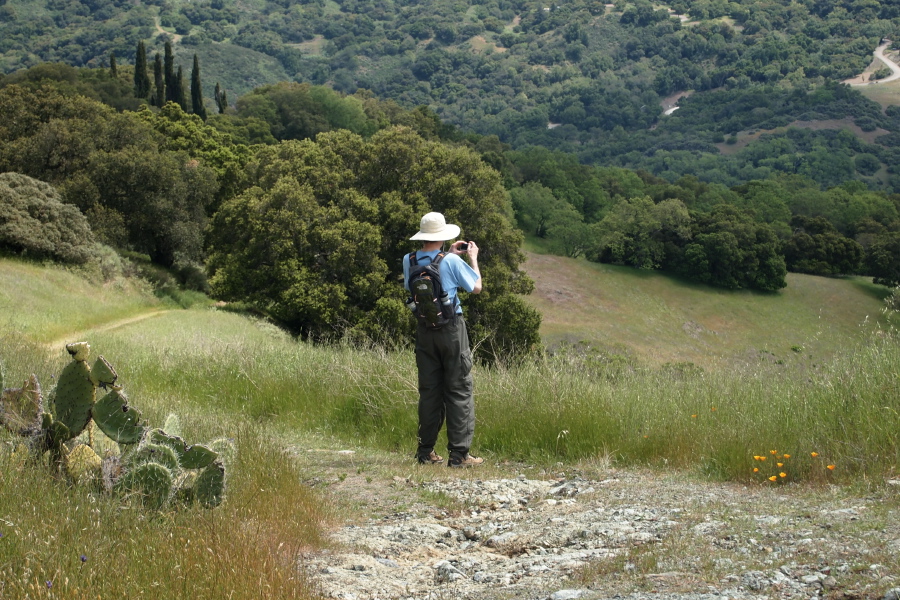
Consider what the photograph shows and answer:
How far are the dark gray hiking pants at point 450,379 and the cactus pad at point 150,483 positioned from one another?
3221 millimetres

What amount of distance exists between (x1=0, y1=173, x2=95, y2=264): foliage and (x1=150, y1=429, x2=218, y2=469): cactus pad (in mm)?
30195

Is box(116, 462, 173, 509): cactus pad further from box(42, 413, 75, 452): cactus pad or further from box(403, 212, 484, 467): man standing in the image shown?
box(403, 212, 484, 467): man standing

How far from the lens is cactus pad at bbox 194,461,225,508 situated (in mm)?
4867

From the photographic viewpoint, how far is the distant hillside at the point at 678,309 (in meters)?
69.1

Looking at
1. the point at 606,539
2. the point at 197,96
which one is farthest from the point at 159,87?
the point at 606,539

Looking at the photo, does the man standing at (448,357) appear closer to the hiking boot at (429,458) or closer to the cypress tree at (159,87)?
the hiking boot at (429,458)

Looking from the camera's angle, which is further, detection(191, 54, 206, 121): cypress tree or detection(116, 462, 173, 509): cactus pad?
detection(191, 54, 206, 121): cypress tree

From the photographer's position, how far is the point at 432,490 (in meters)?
6.54

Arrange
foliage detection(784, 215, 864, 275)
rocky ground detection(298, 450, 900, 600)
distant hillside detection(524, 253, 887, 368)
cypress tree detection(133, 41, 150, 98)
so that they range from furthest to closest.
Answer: foliage detection(784, 215, 864, 275)
cypress tree detection(133, 41, 150, 98)
distant hillside detection(524, 253, 887, 368)
rocky ground detection(298, 450, 900, 600)

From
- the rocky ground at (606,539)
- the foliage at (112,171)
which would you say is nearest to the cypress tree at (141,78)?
the foliage at (112,171)

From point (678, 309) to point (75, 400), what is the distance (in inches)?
2969

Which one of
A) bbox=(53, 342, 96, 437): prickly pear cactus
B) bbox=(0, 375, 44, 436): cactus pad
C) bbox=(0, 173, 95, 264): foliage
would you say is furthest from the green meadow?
bbox=(0, 173, 95, 264): foliage

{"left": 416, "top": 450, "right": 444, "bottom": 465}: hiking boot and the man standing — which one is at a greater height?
the man standing

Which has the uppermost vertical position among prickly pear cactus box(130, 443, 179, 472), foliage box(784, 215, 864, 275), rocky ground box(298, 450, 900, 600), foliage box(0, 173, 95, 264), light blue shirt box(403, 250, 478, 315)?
light blue shirt box(403, 250, 478, 315)
